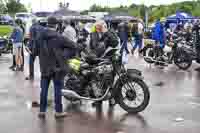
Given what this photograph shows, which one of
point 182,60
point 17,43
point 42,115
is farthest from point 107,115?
point 182,60

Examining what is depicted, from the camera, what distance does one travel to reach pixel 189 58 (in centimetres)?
1523

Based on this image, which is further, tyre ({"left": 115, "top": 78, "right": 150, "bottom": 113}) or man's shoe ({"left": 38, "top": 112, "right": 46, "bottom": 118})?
→ tyre ({"left": 115, "top": 78, "right": 150, "bottom": 113})

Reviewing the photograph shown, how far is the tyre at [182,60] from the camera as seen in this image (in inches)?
602

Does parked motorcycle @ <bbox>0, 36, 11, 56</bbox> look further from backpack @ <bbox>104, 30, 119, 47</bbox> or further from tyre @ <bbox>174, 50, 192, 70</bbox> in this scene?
backpack @ <bbox>104, 30, 119, 47</bbox>

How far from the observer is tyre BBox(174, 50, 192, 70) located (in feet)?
50.1

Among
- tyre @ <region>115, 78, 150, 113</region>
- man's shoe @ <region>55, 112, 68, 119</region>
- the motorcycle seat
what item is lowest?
man's shoe @ <region>55, 112, 68, 119</region>

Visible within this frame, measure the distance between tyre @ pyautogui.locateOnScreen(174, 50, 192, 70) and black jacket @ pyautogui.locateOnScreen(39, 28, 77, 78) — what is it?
8.25 meters

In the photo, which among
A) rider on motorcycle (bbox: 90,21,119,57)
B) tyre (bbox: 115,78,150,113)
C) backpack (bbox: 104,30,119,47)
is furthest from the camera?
backpack (bbox: 104,30,119,47)

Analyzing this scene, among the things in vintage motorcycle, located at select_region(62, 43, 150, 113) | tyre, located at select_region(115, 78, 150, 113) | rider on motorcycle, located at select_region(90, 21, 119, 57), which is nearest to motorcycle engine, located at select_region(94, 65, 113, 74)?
vintage motorcycle, located at select_region(62, 43, 150, 113)

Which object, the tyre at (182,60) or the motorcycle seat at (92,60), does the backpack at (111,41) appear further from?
the tyre at (182,60)

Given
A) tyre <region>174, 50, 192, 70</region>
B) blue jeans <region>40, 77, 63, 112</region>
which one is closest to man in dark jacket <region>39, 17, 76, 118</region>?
blue jeans <region>40, 77, 63, 112</region>

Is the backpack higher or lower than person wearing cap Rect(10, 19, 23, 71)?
higher

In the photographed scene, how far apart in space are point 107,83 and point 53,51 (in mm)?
1299

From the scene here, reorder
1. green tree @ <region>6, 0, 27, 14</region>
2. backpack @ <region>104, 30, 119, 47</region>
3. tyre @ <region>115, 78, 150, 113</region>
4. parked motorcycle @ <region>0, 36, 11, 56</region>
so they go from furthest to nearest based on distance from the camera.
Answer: green tree @ <region>6, 0, 27, 14</region> → parked motorcycle @ <region>0, 36, 11, 56</region> → backpack @ <region>104, 30, 119, 47</region> → tyre @ <region>115, 78, 150, 113</region>
